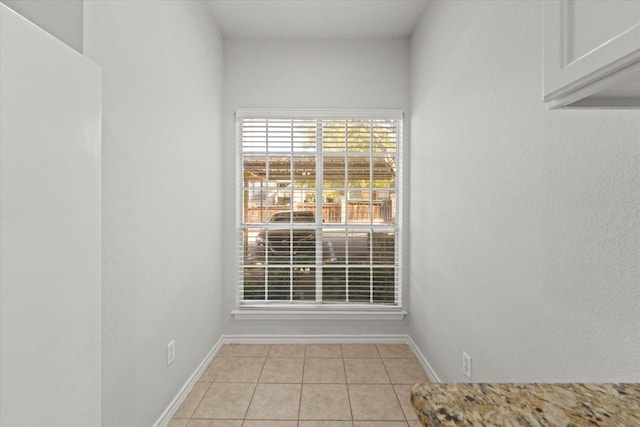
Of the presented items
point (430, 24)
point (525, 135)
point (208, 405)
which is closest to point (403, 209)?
point (430, 24)

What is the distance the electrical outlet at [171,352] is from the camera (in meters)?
2.02

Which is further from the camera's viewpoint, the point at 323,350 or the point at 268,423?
the point at 323,350

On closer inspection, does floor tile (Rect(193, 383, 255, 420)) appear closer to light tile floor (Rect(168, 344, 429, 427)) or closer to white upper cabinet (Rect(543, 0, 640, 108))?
light tile floor (Rect(168, 344, 429, 427))

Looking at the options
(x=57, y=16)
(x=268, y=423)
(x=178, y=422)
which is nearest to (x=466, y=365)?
(x=268, y=423)

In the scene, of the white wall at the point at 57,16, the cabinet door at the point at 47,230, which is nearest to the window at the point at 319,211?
the white wall at the point at 57,16

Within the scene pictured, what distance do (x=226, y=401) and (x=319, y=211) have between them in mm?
1759

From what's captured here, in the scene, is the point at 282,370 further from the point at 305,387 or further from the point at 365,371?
the point at 365,371

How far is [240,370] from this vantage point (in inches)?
104

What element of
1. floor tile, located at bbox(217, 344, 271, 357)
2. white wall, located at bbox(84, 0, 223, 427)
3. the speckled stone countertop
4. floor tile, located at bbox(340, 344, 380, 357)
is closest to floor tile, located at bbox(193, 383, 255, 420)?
white wall, located at bbox(84, 0, 223, 427)

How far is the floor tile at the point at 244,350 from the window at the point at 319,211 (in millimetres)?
372

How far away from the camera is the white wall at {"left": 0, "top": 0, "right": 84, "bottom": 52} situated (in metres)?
1.16

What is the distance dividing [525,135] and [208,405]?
7.90ft

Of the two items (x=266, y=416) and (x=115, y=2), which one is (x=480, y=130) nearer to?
Result: (x=115, y=2)

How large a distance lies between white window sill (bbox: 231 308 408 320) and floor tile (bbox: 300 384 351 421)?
2.60 feet
